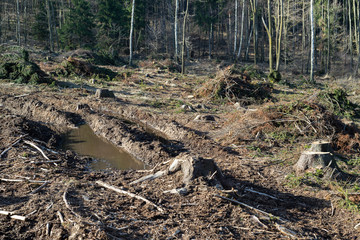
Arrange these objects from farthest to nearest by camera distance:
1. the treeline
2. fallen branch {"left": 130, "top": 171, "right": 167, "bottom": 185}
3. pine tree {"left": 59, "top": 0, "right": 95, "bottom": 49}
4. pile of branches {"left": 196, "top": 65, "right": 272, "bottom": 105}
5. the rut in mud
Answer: pine tree {"left": 59, "top": 0, "right": 95, "bottom": 49} → the treeline → pile of branches {"left": 196, "top": 65, "right": 272, "bottom": 105} → fallen branch {"left": 130, "top": 171, "right": 167, "bottom": 185} → the rut in mud

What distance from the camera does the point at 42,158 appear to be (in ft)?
22.7

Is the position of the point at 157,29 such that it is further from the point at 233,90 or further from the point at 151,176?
the point at 151,176

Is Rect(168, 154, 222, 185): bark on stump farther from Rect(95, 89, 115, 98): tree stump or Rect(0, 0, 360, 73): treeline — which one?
Rect(0, 0, 360, 73): treeline

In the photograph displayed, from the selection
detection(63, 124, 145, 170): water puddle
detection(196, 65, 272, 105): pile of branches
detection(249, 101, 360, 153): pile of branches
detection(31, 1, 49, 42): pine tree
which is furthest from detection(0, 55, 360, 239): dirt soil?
detection(31, 1, 49, 42): pine tree

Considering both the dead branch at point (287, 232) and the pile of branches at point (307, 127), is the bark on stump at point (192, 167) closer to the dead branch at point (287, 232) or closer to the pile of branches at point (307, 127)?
the dead branch at point (287, 232)

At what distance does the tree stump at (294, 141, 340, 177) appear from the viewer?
21.0 feet

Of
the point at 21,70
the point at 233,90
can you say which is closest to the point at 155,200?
the point at 233,90

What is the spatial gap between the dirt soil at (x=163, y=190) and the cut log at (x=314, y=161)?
9.7 inches

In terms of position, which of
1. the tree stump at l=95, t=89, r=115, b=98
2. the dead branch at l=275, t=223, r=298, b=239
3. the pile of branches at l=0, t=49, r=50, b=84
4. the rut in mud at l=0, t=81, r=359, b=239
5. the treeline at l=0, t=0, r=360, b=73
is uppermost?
the treeline at l=0, t=0, r=360, b=73

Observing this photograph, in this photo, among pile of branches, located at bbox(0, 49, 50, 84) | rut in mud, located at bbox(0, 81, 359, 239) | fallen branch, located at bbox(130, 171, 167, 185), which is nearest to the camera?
rut in mud, located at bbox(0, 81, 359, 239)

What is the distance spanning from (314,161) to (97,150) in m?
5.32

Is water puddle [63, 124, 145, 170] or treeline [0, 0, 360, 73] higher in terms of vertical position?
treeline [0, 0, 360, 73]

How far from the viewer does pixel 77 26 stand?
111ft

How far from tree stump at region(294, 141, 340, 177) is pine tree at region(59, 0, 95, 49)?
30.3 m
